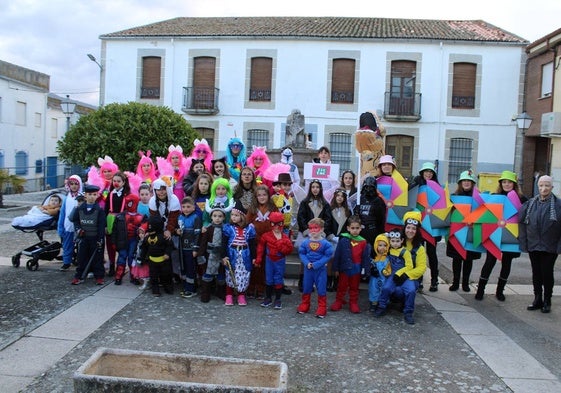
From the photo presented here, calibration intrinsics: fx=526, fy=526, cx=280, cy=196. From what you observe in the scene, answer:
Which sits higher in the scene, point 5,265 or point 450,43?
point 450,43

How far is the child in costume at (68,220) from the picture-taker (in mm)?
7555

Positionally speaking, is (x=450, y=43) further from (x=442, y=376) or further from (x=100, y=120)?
(x=442, y=376)

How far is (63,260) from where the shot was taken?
780cm

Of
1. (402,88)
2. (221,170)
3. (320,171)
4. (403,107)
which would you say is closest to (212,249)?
(221,170)

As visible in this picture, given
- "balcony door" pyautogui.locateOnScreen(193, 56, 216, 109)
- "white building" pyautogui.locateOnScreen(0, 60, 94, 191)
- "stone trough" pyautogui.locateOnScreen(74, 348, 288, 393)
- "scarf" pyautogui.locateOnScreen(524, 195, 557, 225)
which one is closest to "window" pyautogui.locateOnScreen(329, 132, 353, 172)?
"balcony door" pyautogui.locateOnScreen(193, 56, 216, 109)

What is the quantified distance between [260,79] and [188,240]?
53.8ft

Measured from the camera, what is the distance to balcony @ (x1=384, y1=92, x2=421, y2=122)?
69.7 feet

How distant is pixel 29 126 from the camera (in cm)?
2802

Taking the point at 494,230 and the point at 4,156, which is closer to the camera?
the point at 494,230

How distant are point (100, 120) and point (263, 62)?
364 inches

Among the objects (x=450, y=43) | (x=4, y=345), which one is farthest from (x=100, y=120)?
(x=450, y=43)

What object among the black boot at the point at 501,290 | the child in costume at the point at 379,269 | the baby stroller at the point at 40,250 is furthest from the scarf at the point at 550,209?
the baby stroller at the point at 40,250

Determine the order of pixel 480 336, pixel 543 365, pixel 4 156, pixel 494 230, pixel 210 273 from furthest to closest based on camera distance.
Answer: pixel 4 156 → pixel 494 230 → pixel 210 273 → pixel 480 336 → pixel 543 365

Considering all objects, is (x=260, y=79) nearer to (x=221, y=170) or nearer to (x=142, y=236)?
(x=221, y=170)
